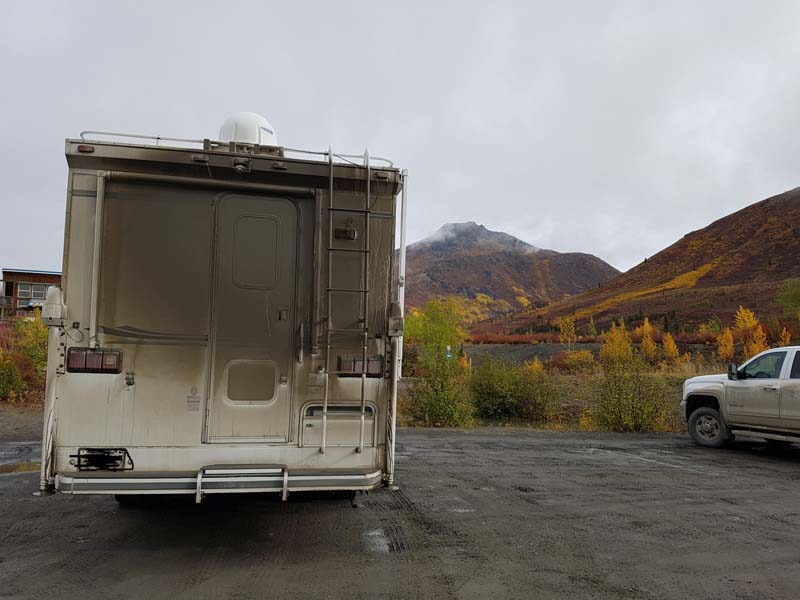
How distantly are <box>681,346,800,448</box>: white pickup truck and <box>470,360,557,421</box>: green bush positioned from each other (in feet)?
22.9

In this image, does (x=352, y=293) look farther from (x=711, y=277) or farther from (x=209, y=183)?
(x=711, y=277)

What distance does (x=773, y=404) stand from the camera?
1018 centimetres

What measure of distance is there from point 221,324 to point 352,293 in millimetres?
1062

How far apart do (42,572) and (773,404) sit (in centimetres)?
1062

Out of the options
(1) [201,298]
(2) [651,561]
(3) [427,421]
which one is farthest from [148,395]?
(3) [427,421]

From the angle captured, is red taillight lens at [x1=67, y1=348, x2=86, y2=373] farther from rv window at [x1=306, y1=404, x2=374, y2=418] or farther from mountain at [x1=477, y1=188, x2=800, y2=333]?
mountain at [x1=477, y1=188, x2=800, y2=333]

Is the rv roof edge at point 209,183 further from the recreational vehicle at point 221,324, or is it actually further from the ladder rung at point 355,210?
the ladder rung at point 355,210

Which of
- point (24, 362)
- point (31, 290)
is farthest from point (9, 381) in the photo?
point (31, 290)

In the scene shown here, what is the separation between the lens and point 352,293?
16.1 ft

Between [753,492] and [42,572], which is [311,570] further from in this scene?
[753,492]

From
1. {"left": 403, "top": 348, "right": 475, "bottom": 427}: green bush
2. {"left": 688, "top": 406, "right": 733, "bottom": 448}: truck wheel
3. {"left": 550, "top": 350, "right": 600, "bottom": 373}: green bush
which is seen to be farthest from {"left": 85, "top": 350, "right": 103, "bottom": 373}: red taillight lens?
{"left": 550, "top": 350, "right": 600, "bottom": 373}: green bush

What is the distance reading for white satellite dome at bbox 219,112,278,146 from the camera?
5.92 metres

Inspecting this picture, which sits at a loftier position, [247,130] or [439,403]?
[247,130]

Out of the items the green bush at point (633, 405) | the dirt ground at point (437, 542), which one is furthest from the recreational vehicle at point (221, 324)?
the green bush at point (633, 405)
